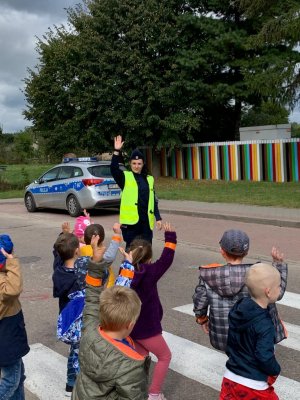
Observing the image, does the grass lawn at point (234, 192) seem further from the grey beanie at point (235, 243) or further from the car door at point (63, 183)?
the grey beanie at point (235, 243)

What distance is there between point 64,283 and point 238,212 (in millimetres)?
10780

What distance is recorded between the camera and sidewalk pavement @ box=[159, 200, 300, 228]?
1253 centimetres

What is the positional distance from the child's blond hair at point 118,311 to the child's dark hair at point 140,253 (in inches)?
40.3

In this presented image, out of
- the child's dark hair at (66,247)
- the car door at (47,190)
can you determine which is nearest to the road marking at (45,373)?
the child's dark hair at (66,247)

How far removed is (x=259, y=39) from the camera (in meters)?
19.3

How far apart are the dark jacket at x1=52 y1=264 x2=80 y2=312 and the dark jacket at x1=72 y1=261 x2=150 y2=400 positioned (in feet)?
4.15

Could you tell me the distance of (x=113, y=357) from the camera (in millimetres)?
2391

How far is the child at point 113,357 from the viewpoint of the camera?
7.79 ft

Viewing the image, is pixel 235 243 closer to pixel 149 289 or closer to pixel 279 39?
pixel 149 289

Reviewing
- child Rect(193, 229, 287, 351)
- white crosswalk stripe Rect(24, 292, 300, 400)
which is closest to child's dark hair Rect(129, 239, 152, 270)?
child Rect(193, 229, 287, 351)

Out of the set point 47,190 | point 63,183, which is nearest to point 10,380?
point 63,183

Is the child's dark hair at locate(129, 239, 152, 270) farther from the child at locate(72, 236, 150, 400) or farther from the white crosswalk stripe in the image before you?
the white crosswalk stripe

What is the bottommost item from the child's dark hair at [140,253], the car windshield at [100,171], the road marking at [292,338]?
the road marking at [292,338]

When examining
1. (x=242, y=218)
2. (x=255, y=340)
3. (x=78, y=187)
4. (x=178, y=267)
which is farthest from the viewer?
(x=78, y=187)
